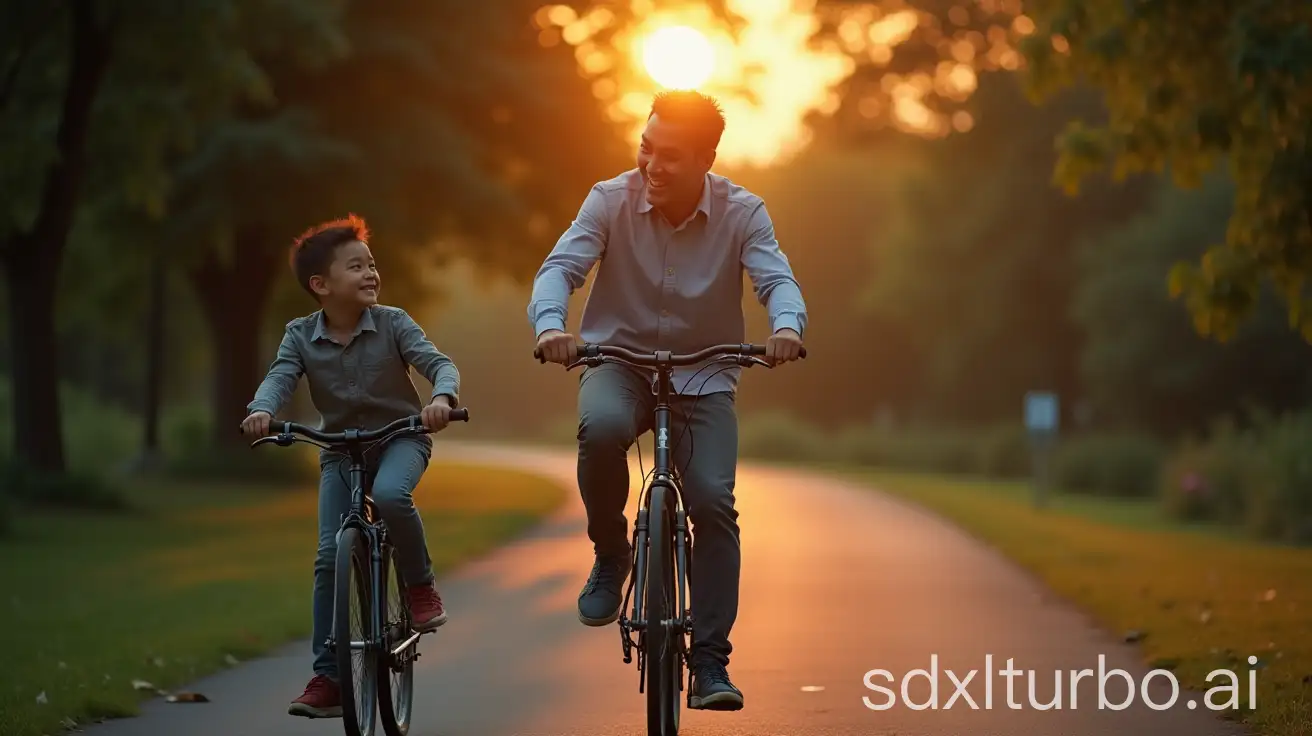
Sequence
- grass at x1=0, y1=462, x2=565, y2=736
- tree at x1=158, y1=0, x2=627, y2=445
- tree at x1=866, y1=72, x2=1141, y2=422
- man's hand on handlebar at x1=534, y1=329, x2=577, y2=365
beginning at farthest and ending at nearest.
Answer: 1. tree at x1=866, y1=72, x2=1141, y2=422
2. tree at x1=158, y1=0, x2=627, y2=445
3. grass at x1=0, y1=462, x2=565, y2=736
4. man's hand on handlebar at x1=534, y1=329, x2=577, y2=365

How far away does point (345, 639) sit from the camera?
6.29 metres

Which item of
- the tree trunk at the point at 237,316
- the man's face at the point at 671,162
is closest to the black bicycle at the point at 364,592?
the man's face at the point at 671,162

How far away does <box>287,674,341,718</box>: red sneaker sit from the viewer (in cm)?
654

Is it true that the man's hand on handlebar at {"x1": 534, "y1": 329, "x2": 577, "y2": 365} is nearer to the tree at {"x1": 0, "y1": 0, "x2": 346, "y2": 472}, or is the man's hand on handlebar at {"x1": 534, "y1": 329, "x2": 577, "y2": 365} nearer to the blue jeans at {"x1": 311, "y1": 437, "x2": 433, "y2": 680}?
the blue jeans at {"x1": 311, "y1": 437, "x2": 433, "y2": 680}

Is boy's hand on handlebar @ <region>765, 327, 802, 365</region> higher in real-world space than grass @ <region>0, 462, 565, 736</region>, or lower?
higher

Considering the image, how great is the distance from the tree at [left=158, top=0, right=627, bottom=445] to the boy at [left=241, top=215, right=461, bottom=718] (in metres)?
17.3

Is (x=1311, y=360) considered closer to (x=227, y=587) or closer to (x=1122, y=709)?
(x=227, y=587)

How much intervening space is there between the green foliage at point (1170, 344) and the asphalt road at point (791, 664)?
24927mm

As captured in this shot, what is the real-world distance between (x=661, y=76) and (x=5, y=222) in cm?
1104

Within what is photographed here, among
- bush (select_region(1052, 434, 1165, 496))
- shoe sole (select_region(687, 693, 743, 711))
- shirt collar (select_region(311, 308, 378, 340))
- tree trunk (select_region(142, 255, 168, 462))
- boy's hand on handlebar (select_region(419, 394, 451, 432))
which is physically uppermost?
tree trunk (select_region(142, 255, 168, 462))

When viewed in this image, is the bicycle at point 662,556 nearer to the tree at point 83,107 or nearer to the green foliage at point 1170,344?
the tree at point 83,107

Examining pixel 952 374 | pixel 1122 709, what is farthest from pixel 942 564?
pixel 952 374

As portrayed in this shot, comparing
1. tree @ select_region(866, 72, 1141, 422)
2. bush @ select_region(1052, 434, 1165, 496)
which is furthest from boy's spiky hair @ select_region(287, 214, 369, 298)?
tree @ select_region(866, 72, 1141, 422)

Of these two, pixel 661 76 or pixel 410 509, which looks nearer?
pixel 410 509
